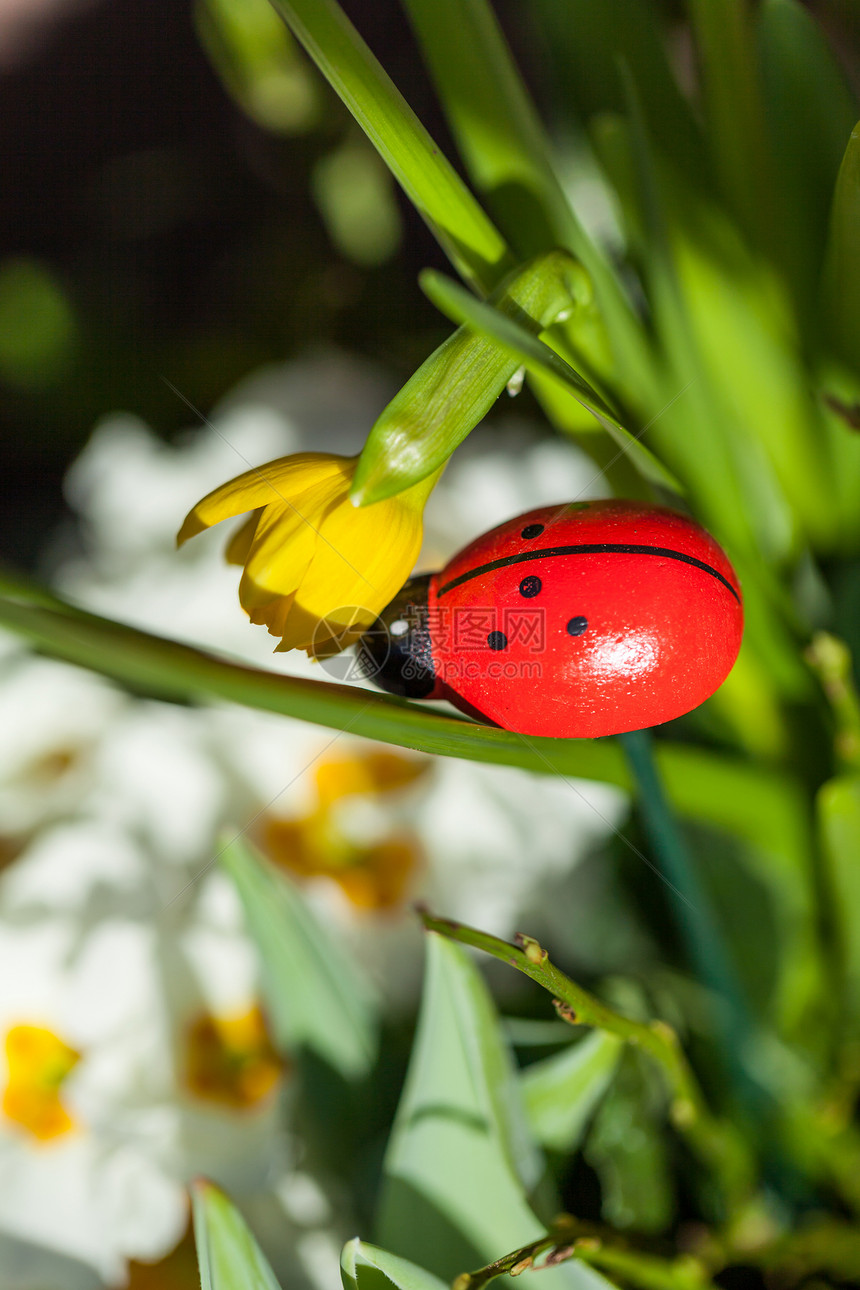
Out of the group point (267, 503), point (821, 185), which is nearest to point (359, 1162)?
point (267, 503)

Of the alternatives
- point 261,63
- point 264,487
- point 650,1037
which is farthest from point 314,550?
point 261,63

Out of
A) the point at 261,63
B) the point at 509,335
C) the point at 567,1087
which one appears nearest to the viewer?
the point at 509,335

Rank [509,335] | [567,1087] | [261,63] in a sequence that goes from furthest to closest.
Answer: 1. [261,63]
2. [567,1087]
3. [509,335]

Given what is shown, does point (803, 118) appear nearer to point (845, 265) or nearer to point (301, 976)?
Result: point (845, 265)

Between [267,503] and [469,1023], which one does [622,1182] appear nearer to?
[469,1023]

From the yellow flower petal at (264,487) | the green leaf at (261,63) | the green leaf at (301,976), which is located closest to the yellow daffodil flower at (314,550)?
the yellow flower petal at (264,487)
